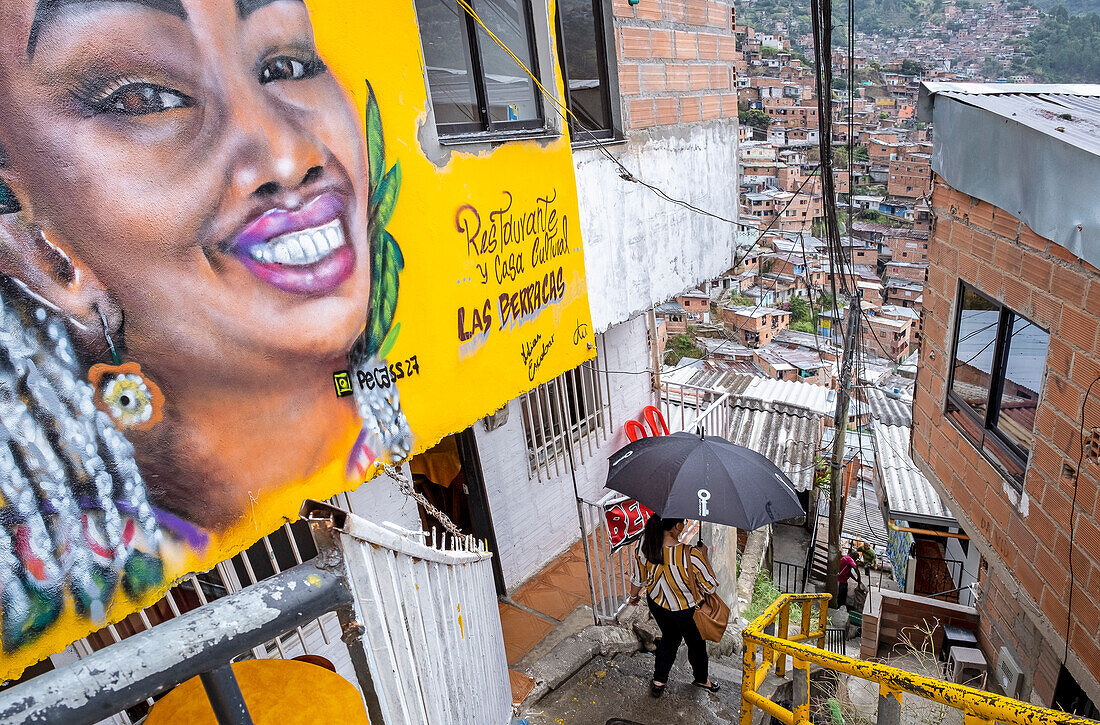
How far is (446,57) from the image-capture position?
3.77 metres

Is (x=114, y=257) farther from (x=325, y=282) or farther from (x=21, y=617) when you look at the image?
(x=21, y=617)

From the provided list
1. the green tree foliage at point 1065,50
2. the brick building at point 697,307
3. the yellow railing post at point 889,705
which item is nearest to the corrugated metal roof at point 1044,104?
the yellow railing post at point 889,705

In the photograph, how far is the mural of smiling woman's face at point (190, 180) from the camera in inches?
79.2

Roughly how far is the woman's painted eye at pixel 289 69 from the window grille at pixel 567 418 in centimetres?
397

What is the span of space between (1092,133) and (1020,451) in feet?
7.20

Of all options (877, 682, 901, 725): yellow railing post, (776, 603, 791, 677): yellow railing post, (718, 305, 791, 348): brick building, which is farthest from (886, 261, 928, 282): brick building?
(877, 682, 901, 725): yellow railing post

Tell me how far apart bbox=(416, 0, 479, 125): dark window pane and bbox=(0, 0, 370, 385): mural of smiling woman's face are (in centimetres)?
92

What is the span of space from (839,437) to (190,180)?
31.6 ft

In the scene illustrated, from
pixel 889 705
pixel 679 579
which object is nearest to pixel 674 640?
pixel 679 579

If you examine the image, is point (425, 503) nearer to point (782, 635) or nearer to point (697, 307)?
point (782, 635)

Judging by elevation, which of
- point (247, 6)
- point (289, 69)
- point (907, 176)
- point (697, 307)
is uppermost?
point (247, 6)

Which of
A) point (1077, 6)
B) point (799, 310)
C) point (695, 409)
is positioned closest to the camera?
point (695, 409)

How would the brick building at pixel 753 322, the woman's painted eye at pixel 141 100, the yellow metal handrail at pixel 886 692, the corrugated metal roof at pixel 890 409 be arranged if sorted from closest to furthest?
the woman's painted eye at pixel 141 100 → the yellow metal handrail at pixel 886 692 → the corrugated metal roof at pixel 890 409 → the brick building at pixel 753 322

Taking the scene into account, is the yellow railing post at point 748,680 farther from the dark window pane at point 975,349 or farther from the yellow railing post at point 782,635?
the dark window pane at point 975,349
